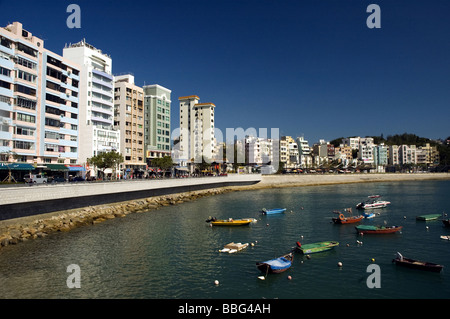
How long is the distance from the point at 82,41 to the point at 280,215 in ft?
249

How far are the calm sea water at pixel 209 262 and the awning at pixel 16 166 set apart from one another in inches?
1129

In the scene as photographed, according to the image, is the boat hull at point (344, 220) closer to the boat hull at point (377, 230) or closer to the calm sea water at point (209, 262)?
the calm sea water at point (209, 262)

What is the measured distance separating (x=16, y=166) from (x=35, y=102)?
15417mm

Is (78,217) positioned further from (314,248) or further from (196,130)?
(196,130)

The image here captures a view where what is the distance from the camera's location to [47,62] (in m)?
69.6

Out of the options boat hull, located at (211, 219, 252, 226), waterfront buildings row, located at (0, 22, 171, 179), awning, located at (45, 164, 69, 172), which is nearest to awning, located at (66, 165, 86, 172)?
waterfront buildings row, located at (0, 22, 171, 179)

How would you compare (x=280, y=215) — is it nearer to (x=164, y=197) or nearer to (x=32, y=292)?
(x=164, y=197)

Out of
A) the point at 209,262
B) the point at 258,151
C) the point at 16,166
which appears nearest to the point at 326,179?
the point at 258,151

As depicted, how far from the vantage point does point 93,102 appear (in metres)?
87.9

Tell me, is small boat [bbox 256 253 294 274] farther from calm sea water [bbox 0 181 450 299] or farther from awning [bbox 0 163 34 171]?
awning [bbox 0 163 34 171]

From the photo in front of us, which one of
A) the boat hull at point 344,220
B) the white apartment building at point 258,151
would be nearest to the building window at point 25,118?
the boat hull at point 344,220

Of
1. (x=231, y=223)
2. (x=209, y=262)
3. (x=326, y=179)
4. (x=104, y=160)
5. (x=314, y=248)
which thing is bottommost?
(x=209, y=262)

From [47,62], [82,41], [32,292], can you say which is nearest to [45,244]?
[32,292]

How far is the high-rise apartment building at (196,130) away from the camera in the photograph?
463 ft
